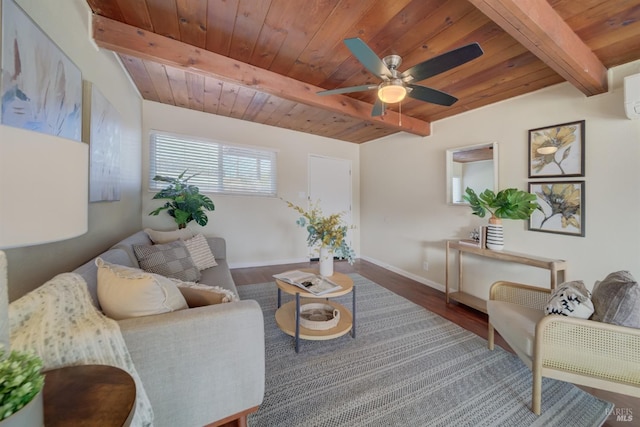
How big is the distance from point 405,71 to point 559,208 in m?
1.95

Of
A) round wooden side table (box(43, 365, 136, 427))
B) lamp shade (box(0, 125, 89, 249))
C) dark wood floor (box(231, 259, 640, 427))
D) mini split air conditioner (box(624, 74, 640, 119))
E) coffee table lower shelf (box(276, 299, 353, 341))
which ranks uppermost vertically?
mini split air conditioner (box(624, 74, 640, 119))

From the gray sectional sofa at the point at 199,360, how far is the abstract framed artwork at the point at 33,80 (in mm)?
722

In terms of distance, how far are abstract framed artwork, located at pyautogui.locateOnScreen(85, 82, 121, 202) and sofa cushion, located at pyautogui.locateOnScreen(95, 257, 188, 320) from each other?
88 centimetres

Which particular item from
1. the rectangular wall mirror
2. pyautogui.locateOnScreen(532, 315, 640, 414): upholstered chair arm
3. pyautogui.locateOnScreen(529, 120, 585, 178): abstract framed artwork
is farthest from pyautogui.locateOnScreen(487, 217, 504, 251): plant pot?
pyautogui.locateOnScreen(532, 315, 640, 414): upholstered chair arm

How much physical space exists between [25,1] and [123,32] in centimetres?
85

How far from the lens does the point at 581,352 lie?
1213 millimetres

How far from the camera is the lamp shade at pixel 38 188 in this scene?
0.45 metres

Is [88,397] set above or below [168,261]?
below

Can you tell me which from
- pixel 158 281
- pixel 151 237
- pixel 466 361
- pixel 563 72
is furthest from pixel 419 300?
pixel 151 237

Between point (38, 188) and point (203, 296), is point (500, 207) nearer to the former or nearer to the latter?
point (203, 296)

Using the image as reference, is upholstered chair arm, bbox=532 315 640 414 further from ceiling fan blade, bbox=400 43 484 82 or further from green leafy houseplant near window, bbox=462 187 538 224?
ceiling fan blade, bbox=400 43 484 82

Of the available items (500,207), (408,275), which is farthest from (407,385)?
(408,275)

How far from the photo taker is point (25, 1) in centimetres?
100

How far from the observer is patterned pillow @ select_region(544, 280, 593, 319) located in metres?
1.26
